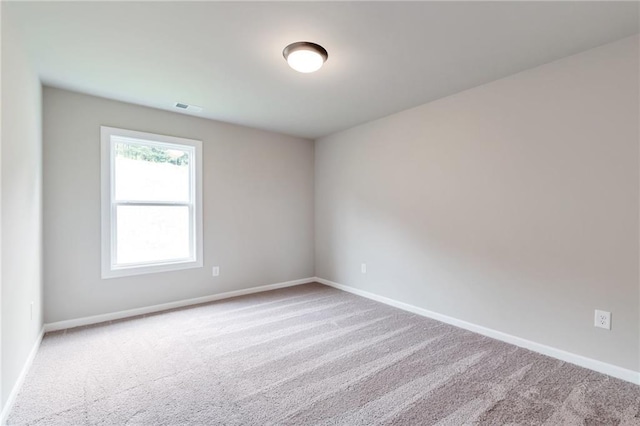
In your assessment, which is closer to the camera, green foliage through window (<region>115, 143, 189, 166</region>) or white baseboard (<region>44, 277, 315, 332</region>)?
white baseboard (<region>44, 277, 315, 332</region>)

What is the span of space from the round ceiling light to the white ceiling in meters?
0.06

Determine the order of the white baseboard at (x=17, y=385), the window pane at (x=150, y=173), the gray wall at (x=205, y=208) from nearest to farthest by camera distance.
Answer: the white baseboard at (x=17, y=385), the gray wall at (x=205, y=208), the window pane at (x=150, y=173)

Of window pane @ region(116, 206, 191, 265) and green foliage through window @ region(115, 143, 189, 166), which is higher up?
green foliage through window @ region(115, 143, 189, 166)

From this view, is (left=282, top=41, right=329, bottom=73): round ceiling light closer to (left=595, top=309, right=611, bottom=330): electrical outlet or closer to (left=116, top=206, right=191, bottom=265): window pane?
(left=116, top=206, right=191, bottom=265): window pane

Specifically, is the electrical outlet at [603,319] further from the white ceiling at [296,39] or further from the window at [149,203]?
the window at [149,203]

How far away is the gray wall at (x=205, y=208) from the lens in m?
3.04

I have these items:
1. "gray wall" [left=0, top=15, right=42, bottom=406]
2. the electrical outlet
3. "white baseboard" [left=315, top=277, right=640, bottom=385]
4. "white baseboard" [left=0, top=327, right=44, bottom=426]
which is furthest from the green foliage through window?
the electrical outlet

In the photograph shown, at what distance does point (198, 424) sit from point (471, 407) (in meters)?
1.61

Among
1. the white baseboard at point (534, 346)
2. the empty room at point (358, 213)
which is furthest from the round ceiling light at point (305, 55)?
the white baseboard at point (534, 346)

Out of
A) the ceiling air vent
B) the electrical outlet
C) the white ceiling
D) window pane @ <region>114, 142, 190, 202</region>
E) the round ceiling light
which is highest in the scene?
the white ceiling

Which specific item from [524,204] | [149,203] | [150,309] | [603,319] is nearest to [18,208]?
[149,203]

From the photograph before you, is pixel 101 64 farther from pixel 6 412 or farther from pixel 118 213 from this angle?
pixel 6 412

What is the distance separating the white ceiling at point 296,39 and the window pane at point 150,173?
0.63m

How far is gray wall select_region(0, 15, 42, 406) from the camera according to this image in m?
1.80
